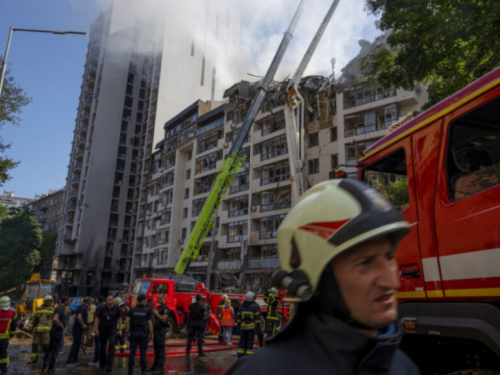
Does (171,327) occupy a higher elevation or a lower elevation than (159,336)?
lower

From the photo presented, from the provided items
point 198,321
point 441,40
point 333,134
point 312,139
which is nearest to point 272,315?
point 198,321

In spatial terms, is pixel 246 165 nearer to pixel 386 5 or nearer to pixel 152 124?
pixel 152 124

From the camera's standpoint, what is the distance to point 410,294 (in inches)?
140

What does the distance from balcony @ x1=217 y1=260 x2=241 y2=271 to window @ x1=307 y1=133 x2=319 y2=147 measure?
13.2 metres

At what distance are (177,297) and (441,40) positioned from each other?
14008 mm

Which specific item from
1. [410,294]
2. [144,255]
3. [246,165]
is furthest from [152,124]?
[410,294]

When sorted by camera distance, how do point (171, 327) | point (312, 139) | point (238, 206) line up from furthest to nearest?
point (238, 206)
point (312, 139)
point (171, 327)

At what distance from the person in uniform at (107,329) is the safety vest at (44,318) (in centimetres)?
158

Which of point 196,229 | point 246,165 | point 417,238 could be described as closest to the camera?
point 417,238

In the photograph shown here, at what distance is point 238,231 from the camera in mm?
41062

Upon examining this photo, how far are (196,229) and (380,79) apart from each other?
1140 cm

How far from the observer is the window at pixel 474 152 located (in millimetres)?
3027

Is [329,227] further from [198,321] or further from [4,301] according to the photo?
[198,321]

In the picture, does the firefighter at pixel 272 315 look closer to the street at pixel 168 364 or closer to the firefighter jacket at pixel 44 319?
the street at pixel 168 364
